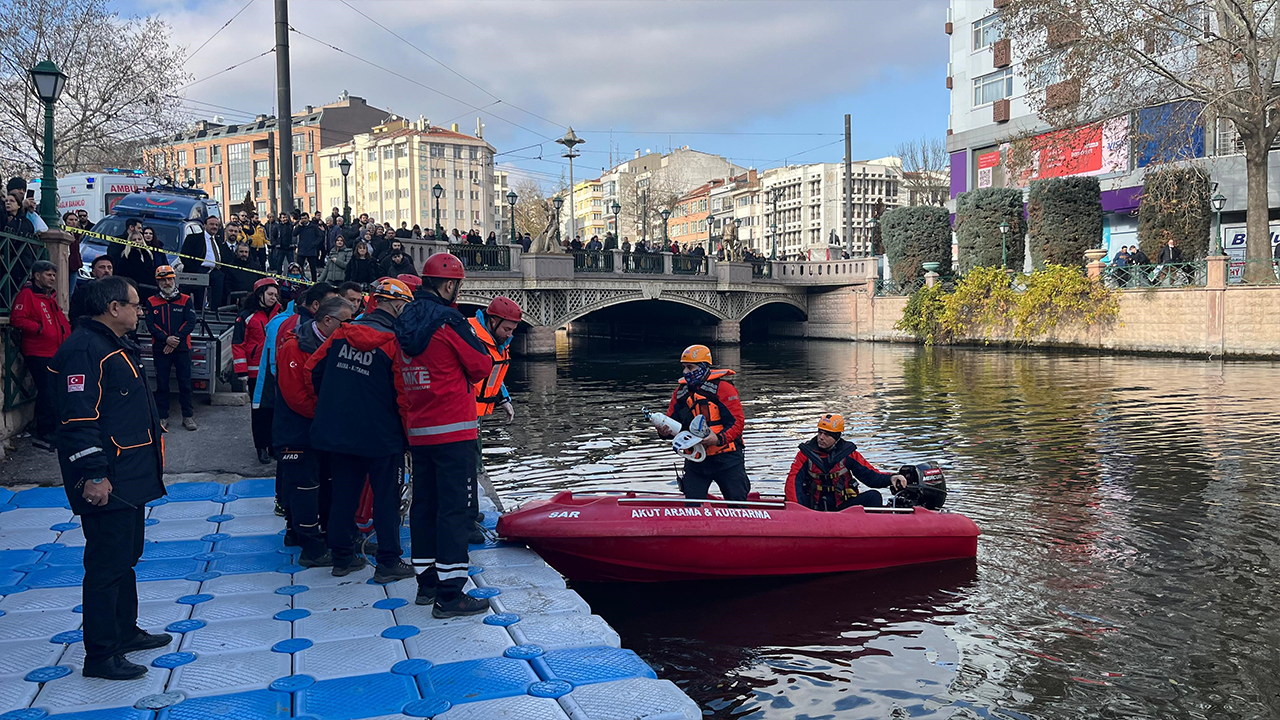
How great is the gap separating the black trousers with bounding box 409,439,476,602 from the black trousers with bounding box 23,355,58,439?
6342mm

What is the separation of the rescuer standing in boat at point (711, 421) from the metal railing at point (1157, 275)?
2885 cm

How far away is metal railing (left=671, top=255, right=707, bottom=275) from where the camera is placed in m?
44.1

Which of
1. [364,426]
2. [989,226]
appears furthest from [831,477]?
[989,226]

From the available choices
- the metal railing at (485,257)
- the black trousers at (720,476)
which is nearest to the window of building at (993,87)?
the metal railing at (485,257)

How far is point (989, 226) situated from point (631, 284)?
1621 cm

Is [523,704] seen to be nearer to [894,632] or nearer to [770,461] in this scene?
[894,632]

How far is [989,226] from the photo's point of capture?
42375 millimetres

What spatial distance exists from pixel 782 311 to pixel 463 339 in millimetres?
50526

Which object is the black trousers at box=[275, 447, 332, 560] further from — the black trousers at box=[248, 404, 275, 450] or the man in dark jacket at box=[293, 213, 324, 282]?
the man in dark jacket at box=[293, 213, 324, 282]

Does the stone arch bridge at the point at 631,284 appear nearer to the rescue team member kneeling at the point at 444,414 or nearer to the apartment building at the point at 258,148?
the rescue team member kneeling at the point at 444,414

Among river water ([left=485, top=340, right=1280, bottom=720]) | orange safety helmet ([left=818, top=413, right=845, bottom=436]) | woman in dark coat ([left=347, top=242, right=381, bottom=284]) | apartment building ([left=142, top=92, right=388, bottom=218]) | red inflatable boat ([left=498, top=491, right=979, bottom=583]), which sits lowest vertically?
river water ([left=485, top=340, right=1280, bottom=720])

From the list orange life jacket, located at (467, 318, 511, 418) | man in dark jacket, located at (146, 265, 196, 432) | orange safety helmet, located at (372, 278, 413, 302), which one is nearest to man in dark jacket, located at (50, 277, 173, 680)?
orange safety helmet, located at (372, 278, 413, 302)

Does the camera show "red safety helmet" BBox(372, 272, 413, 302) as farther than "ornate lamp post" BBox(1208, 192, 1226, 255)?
No

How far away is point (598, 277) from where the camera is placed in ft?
130
